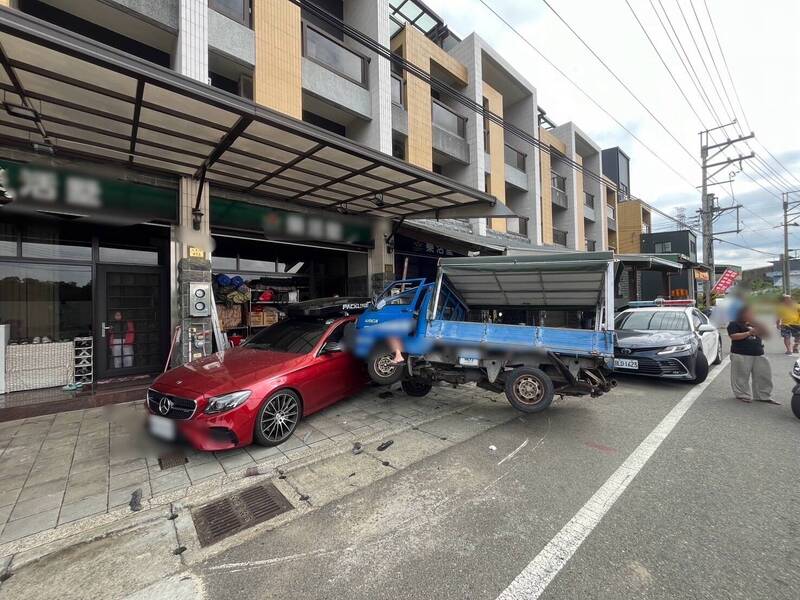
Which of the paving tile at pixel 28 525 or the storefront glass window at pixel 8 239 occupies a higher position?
the storefront glass window at pixel 8 239

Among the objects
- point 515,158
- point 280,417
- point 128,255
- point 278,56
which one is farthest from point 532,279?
point 515,158

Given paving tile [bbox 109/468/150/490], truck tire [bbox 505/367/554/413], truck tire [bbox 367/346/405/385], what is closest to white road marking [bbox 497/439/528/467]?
truck tire [bbox 505/367/554/413]

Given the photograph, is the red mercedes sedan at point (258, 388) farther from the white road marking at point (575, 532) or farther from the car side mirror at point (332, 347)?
the white road marking at point (575, 532)

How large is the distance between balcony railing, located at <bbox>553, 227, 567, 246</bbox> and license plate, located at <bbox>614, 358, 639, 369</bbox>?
1604 centimetres

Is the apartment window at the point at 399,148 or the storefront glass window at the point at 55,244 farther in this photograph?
the apartment window at the point at 399,148

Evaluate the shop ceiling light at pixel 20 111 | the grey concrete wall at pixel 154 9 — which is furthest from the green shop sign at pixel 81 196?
the grey concrete wall at pixel 154 9

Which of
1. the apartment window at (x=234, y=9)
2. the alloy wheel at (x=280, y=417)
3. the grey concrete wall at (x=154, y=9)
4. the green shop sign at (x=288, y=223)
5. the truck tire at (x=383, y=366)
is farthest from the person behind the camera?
the apartment window at (x=234, y=9)

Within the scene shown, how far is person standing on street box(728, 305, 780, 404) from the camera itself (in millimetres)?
5742

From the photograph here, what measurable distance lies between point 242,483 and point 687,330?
829cm

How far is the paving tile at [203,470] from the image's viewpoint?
3.56 meters

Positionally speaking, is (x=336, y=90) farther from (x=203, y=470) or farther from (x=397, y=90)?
(x=203, y=470)

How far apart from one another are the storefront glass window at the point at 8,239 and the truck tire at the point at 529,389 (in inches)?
333

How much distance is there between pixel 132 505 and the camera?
3.07m

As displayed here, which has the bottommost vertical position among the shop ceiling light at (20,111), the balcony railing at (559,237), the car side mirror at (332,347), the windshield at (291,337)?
the car side mirror at (332,347)
